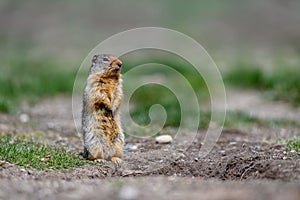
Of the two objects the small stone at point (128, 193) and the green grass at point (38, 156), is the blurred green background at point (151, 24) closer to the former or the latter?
the green grass at point (38, 156)

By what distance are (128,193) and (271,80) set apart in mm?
7222

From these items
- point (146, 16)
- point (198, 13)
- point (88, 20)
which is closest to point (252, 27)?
point (198, 13)

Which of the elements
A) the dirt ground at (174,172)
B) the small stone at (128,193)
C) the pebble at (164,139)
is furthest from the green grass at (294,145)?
the small stone at (128,193)

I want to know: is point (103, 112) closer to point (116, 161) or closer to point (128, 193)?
point (116, 161)

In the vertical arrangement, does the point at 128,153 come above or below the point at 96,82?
below

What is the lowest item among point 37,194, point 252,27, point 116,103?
point 37,194

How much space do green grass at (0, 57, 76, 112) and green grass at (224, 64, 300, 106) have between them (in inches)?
120

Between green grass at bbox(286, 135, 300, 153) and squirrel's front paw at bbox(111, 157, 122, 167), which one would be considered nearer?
squirrel's front paw at bbox(111, 157, 122, 167)

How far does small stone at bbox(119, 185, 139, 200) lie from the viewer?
476cm

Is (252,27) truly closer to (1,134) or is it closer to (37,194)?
(1,134)

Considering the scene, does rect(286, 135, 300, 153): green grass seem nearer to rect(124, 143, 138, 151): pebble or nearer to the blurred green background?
rect(124, 143, 138, 151): pebble

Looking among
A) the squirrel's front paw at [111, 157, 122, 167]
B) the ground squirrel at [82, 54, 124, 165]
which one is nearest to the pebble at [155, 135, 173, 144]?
the ground squirrel at [82, 54, 124, 165]

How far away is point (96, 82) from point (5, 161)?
1311 mm

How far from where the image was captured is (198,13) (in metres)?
19.6
